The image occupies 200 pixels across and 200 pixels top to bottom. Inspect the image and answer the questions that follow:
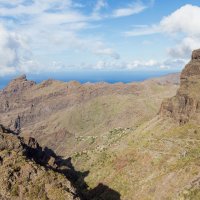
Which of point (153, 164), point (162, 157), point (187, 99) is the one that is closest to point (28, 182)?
point (153, 164)

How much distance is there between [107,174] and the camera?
153 m

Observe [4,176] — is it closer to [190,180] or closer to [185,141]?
[190,180]

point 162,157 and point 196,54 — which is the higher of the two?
point 196,54

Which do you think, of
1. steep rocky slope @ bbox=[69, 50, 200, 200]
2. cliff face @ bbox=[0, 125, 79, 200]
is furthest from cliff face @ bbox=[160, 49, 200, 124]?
cliff face @ bbox=[0, 125, 79, 200]

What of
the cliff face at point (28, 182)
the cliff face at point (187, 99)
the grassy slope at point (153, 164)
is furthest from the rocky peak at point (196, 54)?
the cliff face at point (28, 182)

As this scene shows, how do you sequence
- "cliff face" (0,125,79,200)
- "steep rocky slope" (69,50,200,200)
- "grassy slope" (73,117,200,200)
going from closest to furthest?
1. "cliff face" (0,125,79,200)
2. "grassy slope" (73,117,200,200)
3. "steep rocky slope" (69,50,200,200)

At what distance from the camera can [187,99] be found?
173 meters

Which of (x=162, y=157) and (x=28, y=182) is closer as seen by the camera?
(x=28, y=182)

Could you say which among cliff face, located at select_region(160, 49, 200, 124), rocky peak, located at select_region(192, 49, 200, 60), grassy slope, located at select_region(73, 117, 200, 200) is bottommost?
grassy slope, located at select_region(73, 117, 200, 200)

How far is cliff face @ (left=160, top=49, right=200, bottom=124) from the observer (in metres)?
166

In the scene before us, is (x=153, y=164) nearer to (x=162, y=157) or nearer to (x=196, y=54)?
(x=162, y=157)

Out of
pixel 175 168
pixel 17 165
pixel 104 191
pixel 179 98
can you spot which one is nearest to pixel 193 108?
pixel 179 98

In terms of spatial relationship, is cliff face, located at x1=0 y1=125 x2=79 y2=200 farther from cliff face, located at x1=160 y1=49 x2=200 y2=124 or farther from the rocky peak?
the rocky peak

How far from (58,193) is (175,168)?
59.7 metres
